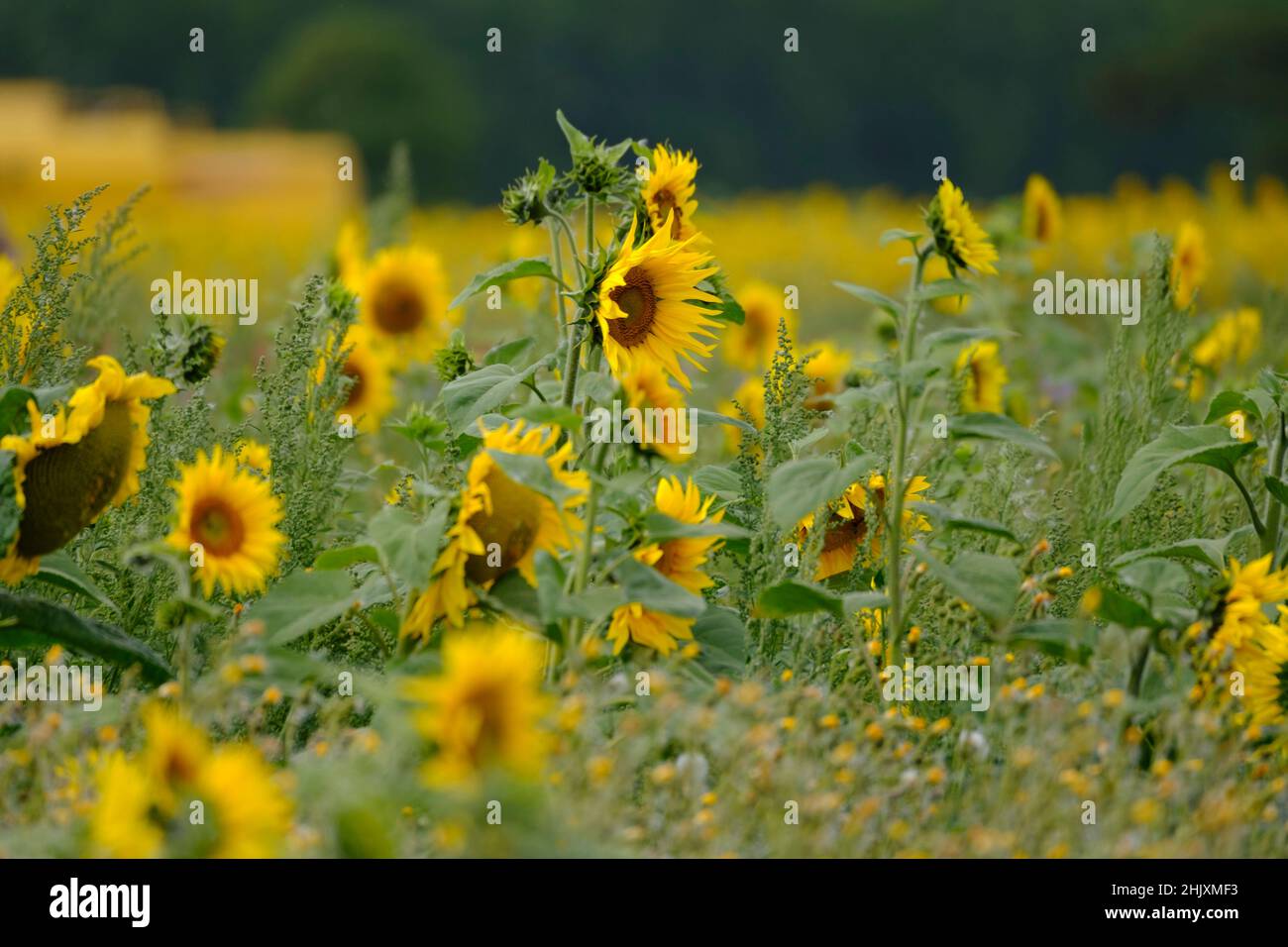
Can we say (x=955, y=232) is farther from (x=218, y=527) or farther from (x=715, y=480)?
(x=218, y=527)

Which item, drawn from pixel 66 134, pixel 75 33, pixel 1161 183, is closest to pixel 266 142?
pixel 66 134

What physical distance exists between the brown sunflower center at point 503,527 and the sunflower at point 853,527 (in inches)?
21.8

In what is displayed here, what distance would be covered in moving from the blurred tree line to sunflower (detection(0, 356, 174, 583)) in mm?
13302

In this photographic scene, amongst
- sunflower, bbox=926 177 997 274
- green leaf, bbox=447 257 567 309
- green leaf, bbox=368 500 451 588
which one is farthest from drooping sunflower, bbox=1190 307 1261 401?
green leaf, bbox=368 500 451 588

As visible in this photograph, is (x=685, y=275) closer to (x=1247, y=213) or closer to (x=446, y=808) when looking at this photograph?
(x=446, y=808)

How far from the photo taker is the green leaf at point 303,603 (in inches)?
77.4

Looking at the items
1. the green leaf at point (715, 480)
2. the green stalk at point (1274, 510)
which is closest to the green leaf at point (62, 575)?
the green leaf at point (715, 480)

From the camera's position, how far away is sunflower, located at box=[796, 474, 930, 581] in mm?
2420

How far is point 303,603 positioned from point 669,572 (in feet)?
1.62

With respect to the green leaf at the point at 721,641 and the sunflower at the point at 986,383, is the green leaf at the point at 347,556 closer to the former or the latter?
the green leaf at the point at 721,641

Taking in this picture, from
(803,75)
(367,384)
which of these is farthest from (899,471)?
(803,75)

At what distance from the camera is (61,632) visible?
6.62 feet

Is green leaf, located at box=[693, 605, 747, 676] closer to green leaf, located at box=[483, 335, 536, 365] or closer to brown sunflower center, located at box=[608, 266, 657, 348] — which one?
brown sunflower center, located at box=[608, 266, 657, 348]

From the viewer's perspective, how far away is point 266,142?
45.1ft
